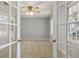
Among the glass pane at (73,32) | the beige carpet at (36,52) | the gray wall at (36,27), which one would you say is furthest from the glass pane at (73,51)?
the gray wall at (36,27)

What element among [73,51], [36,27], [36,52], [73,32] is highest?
[36,27]

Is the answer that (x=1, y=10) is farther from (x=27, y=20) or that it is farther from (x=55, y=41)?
(x=27, y=20)

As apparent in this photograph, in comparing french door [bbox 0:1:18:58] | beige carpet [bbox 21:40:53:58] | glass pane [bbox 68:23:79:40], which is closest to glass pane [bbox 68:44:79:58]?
glass pane [bbox 68:23:79:40]

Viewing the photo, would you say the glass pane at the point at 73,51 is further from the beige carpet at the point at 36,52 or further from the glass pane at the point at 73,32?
the beige carpet at the point at 36,52

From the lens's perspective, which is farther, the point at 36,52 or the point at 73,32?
the point at 36,52

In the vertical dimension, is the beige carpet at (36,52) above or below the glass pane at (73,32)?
below

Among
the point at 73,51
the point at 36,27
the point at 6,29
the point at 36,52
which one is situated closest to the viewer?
the point at 73,51

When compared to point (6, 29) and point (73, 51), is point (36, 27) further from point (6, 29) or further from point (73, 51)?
point (73, 51)

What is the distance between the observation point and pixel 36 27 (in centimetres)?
1460

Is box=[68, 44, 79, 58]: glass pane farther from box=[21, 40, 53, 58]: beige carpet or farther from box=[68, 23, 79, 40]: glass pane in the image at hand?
box=[21, 40, 53, 58]: beige carpet

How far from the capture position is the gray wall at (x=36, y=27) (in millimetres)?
14523

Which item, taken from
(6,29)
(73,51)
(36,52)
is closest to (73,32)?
(73,51)

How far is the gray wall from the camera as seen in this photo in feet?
47.6

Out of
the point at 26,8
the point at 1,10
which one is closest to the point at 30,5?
the point at 26,8
